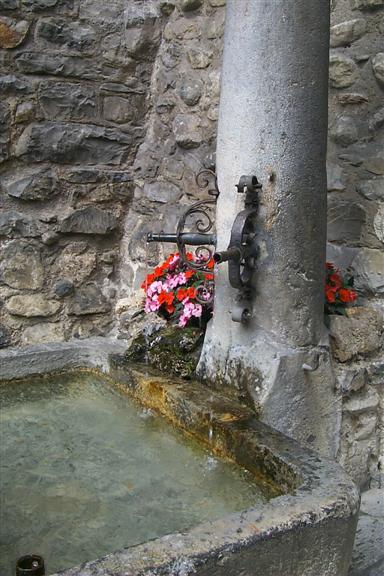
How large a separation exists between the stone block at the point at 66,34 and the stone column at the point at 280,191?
1.46 metres

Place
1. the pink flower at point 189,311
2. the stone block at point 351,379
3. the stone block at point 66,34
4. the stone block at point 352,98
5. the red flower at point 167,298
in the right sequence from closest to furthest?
the stone block at point 351,379, the pink flower at point 189,311, the red flower at point 167,298, the stone block at point 352,98, the stone block at point 66,34

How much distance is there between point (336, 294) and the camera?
2506 millimetres

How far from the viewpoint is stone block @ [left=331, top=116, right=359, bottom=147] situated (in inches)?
108

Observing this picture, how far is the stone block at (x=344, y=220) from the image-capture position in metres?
2.76

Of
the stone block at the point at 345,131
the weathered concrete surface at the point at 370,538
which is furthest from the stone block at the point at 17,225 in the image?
the weathered concrete surface at the point at 370,538

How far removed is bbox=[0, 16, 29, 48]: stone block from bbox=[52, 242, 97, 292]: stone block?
1.01 m

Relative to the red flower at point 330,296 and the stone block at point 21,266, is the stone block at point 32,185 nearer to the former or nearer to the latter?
the stone block at point 21,266

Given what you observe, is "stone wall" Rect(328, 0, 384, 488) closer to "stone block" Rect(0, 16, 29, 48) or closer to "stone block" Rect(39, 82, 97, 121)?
"stone block" Rect(39, 82, 97, 121)

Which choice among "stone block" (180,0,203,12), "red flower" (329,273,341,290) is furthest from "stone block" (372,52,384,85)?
"stone block" (180,0,203,12)

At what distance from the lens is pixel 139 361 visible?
8.18 ft

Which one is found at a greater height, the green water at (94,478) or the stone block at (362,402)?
Answer: the stone block at (362,402)

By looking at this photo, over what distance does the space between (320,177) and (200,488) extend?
3.32ft

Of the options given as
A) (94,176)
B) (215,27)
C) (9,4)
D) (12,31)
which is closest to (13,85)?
(12,31)

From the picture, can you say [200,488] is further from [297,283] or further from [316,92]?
[316,92]
